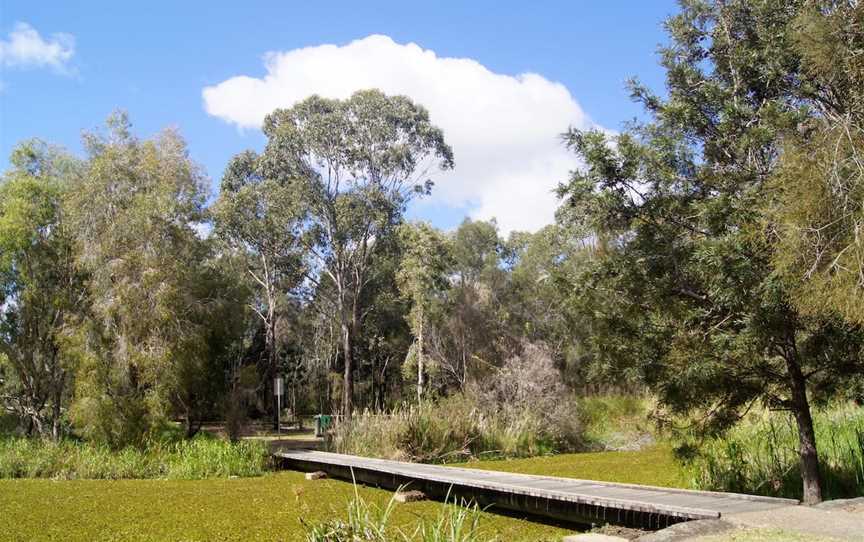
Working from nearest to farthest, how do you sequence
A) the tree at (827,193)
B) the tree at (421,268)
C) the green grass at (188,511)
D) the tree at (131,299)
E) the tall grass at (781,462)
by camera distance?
the tree at (827,193)
the green grass at (188,511)
the tall grass at (781,462)
the tree at (131,299)
the tree at (421,268)

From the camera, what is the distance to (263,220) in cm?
2641

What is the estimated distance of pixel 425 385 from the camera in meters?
28.3

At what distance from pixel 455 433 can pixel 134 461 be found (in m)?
6.15

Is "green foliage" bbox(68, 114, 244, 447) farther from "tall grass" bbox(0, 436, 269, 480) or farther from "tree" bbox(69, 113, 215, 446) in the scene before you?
"tall grass" bbox(0, 436, 269, 480)

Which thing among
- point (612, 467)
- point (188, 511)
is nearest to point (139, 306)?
point (188, 511)

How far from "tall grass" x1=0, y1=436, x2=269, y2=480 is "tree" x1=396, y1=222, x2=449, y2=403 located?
41.9 ft

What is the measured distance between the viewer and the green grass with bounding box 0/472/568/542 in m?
6.83

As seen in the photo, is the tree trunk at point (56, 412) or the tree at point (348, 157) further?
the tree at point (348, 157)

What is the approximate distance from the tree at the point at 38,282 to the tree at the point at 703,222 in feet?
36.7

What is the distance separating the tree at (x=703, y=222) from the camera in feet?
21.4

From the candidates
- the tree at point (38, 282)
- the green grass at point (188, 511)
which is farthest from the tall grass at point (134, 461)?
the tree at point (38, 282)

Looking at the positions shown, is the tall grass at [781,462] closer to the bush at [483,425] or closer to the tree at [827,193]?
the tree at [827,193]

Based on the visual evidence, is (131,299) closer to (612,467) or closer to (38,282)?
(38,282)

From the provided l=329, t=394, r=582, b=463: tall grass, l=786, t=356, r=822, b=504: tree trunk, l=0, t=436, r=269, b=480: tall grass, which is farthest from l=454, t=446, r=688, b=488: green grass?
l=0, t=436, r=269, b=480: tall grass
